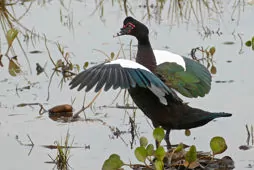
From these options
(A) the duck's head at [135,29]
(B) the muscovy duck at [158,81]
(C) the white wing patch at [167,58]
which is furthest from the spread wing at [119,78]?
(A) the duck's head at [135,29]

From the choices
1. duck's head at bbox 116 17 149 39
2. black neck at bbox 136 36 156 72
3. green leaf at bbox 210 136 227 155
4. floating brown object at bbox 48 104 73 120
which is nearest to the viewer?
green leaf at bbox 210 136 227 155

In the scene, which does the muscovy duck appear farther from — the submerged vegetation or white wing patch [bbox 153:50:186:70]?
the submerged vegetation

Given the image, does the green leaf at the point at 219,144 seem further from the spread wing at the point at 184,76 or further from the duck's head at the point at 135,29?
the duck's head at the point at 135,29

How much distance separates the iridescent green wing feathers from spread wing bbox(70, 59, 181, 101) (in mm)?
203

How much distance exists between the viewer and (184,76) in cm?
702

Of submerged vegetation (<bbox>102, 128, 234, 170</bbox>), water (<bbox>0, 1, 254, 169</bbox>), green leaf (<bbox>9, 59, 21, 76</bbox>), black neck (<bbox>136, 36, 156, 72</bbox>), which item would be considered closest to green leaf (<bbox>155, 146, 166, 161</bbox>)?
submerged vegetation (<bbox>102, 128, 234, 170</bbox>)

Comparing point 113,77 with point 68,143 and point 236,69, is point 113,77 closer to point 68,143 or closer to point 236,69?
point 68,143

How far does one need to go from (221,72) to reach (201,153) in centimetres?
194

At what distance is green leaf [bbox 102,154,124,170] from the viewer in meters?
6.25

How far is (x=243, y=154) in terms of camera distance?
269 inches

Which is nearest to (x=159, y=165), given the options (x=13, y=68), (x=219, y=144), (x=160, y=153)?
(x=160, y=153)

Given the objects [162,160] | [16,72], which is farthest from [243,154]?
[16,72]

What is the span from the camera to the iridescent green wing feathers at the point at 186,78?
691 centimetres

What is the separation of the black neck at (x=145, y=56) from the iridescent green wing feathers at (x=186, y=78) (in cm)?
8
